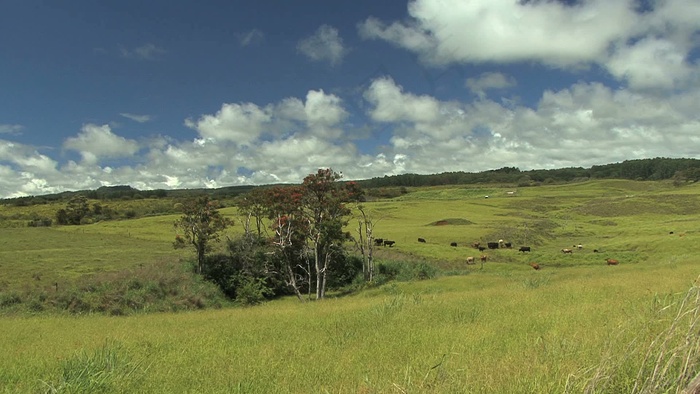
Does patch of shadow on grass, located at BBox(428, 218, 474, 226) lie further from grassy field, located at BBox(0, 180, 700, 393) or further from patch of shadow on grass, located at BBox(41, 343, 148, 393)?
patch of shadow on grass, located at BBox(41, 343, 148, 393)

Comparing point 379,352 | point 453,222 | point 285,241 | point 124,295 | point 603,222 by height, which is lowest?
point 603,222

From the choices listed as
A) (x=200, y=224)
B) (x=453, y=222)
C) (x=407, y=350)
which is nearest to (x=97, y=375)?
(x=407, y=350)

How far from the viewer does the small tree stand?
4694cm

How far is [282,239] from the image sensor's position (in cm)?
4484

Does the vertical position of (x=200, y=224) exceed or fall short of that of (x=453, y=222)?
it exceeds it

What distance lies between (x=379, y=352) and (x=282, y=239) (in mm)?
36196

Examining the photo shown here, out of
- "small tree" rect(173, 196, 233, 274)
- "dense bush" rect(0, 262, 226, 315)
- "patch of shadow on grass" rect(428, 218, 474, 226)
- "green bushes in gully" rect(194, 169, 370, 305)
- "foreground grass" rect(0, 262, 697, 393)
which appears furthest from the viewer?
"patch of shadow on grass" rect(428, 218, 474, 226)

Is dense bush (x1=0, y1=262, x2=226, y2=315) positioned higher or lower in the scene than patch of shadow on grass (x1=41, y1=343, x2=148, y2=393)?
lower

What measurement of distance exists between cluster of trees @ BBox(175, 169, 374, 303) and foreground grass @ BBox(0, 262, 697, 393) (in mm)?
29555

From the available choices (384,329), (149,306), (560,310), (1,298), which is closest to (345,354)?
(384,329)

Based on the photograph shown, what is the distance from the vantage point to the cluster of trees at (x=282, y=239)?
1774 inches

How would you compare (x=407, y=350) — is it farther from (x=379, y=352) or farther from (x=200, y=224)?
(x=200, y=224)

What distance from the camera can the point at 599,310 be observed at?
1201 cm

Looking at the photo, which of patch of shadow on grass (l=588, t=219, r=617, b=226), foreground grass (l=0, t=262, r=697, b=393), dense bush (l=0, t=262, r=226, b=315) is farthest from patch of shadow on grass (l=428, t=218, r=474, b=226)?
foreground grass (l=0, t=262, r=697, b=393)
